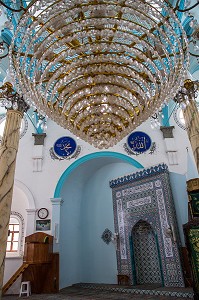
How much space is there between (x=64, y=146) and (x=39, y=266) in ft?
12.3

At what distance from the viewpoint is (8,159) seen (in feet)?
10.9

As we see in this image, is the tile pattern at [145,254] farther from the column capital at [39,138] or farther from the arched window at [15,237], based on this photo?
the column capital at [39,138]

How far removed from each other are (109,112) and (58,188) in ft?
16.3

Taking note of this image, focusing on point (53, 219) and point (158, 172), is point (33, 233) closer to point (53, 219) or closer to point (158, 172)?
point (53, 219)

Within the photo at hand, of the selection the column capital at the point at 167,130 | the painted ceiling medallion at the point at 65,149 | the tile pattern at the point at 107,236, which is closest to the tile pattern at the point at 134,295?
the tile pattern at the point at 107,236

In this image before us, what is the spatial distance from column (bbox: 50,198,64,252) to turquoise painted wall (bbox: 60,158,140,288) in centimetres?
29

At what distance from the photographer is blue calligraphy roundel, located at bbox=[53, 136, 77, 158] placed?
25.7ft

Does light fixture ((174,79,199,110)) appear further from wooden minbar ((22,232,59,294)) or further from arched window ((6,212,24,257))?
arched window ((6,212,24,257))

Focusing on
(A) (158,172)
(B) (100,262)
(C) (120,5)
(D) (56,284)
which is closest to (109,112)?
(C) (120,5)

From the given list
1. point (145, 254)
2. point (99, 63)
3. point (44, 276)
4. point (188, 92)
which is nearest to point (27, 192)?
point (44, 276)

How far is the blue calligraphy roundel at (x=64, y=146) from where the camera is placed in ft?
25.7

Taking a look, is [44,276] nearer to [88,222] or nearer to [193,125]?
[88,222]

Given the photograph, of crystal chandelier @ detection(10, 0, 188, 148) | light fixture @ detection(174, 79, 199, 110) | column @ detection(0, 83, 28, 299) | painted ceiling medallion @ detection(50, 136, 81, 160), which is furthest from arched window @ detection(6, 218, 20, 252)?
light fixture @ detection(174, 79, 199, 110)

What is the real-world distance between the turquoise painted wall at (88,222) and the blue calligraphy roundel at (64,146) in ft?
2.16
